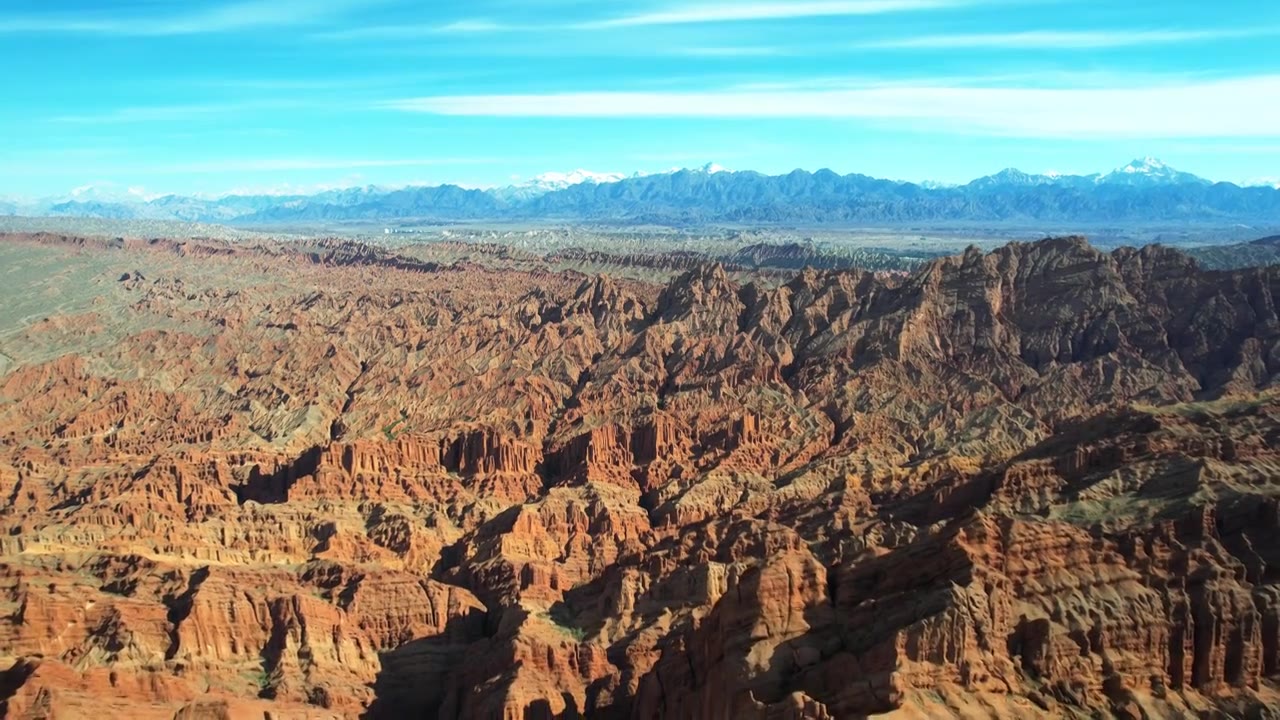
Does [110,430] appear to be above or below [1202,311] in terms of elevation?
below

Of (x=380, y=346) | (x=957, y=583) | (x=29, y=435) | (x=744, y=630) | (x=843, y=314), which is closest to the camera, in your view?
(x=957, y=583)

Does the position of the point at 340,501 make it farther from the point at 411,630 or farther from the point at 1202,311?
the point at 1202,311

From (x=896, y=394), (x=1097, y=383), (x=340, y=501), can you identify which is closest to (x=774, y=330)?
(x=896, y=394)

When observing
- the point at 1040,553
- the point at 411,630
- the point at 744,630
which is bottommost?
the point at 411,630

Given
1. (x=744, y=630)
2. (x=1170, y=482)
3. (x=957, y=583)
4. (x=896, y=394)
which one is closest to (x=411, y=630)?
(x=744, y=630)

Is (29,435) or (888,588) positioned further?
(29,435)

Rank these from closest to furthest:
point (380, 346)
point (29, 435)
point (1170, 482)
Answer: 1. point (1170, 482)
2. point (29, 435)
3. point (380, 346)
